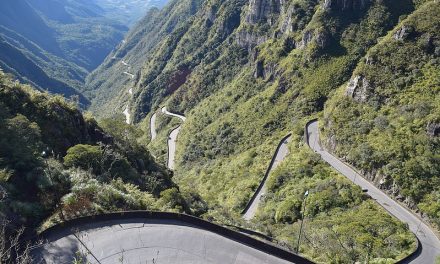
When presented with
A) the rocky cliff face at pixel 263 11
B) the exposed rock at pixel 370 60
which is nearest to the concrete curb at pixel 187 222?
the exposed rock at pixel 370 60

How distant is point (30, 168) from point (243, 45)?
9647 cm

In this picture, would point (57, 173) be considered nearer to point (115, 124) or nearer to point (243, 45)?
point (115, 124)

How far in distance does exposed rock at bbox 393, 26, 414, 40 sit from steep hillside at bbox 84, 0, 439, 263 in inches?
5.8

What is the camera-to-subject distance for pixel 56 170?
1038 inches

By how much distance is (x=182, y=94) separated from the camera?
125938mm

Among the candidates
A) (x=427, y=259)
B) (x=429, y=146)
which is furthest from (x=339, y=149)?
(x=427, y=259)

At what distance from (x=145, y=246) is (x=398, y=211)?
2892cm

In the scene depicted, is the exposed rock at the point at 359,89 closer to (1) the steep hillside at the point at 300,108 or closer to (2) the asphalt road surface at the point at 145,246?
(1) the steep hillside at the point at 300,108

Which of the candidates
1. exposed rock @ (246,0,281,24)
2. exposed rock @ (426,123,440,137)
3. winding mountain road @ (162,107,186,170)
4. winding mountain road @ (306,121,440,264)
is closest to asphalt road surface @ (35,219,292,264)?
winding mountain road @ (306,121,440,264)

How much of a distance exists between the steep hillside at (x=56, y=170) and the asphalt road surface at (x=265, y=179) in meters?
14.8

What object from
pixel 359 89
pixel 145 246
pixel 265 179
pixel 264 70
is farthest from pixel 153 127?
pixel 145 246

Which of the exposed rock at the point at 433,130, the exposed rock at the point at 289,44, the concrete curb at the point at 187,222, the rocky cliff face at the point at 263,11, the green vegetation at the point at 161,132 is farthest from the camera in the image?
the rocky cliff face at the point at 263,11

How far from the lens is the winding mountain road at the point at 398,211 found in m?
31.9

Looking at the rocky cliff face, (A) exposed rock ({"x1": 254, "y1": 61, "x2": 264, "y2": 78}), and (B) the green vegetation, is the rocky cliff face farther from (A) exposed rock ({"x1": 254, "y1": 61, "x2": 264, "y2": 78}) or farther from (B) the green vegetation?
(B) the green vegetation
